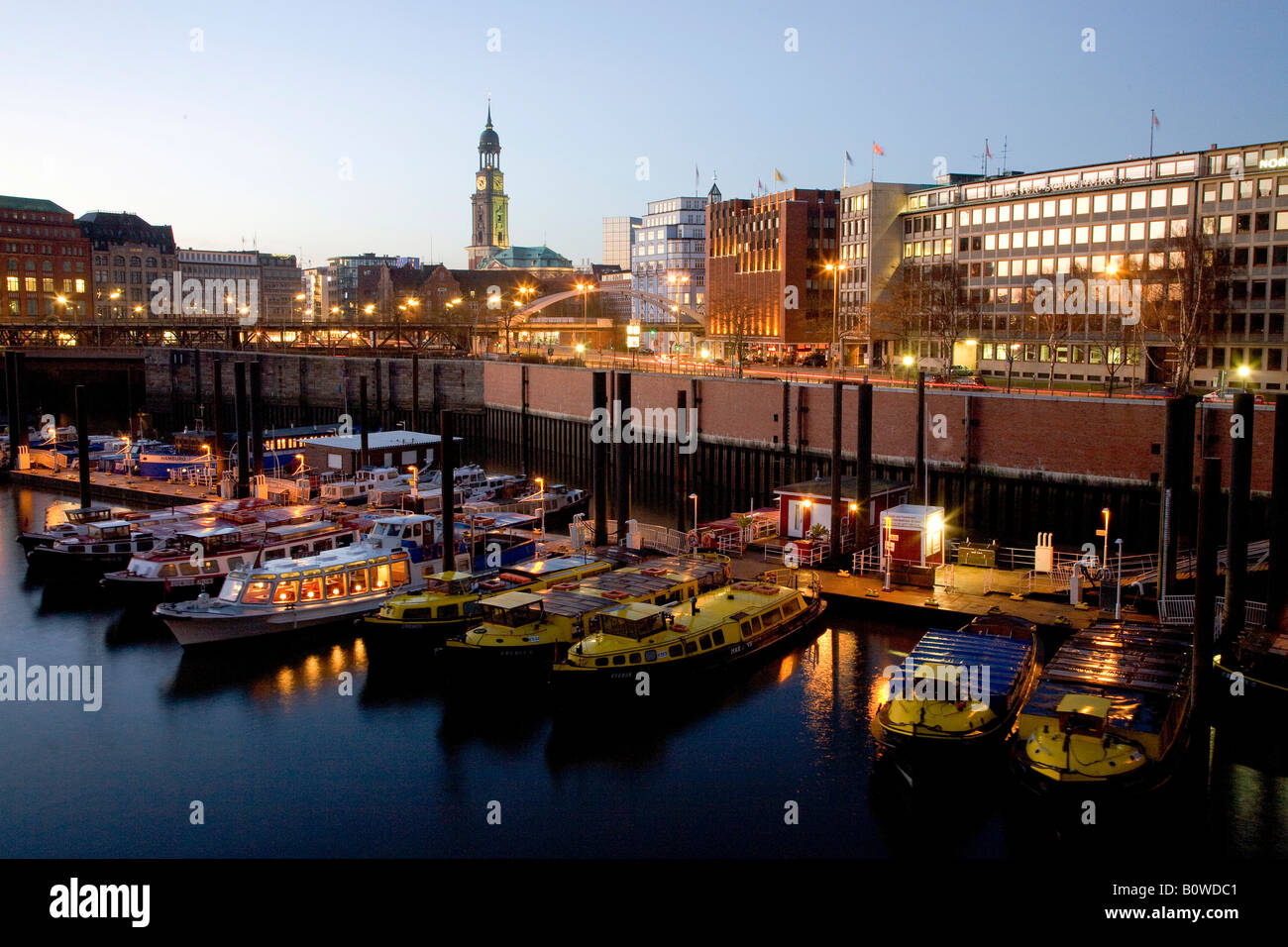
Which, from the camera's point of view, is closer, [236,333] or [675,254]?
[236,333]

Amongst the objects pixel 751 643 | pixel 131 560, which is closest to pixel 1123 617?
pixel 751 643

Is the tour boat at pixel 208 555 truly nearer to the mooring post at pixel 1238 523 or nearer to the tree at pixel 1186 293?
the mooring post at pixel 1238 523

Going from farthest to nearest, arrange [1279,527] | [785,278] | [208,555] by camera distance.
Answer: [785,278], [208,555], [1279,527]

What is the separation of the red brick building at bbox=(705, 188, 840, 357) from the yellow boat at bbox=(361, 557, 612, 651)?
90252 millimetres

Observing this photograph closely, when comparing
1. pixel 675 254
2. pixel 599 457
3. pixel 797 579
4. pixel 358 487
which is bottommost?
pixel 797 579

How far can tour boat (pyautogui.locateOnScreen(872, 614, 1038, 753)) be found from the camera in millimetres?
23047

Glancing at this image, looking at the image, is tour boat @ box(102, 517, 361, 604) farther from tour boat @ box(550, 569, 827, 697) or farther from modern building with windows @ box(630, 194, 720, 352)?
modern building with windows @ box(630, 194, 720, 352)

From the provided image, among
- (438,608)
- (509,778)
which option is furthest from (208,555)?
(509,778)

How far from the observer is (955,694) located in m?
24.1

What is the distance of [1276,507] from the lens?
28922mm

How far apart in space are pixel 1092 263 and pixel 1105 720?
236ft

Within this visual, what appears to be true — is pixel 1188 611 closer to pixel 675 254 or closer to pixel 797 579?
pixel 797 579
